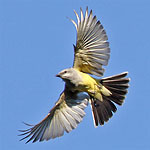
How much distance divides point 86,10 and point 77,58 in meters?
1.23

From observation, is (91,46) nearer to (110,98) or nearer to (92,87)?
(92,87)

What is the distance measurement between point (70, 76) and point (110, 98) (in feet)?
5.02

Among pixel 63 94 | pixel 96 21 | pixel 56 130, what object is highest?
pixel 96 21

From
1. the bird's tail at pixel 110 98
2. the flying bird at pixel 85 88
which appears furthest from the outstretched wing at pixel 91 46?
the bird's tail at pixel 110 98

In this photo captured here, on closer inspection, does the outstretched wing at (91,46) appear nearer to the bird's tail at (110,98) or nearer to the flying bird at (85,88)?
the flying bird at (85,88)

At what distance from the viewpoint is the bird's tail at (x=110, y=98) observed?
11195mm

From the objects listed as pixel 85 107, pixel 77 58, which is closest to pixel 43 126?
pixel 85 107

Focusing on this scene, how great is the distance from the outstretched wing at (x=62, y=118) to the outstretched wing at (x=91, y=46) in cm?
98

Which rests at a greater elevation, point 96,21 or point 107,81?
point 96,21

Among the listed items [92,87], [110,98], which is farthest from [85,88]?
[110,98]

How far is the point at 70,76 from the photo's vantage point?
1055cm

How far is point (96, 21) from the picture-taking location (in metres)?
10.3

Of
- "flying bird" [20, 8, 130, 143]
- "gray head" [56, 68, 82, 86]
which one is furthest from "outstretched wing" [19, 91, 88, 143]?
"gray head" [56, 68, 82, 86]

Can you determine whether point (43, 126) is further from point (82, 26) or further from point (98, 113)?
point (82, 26)
